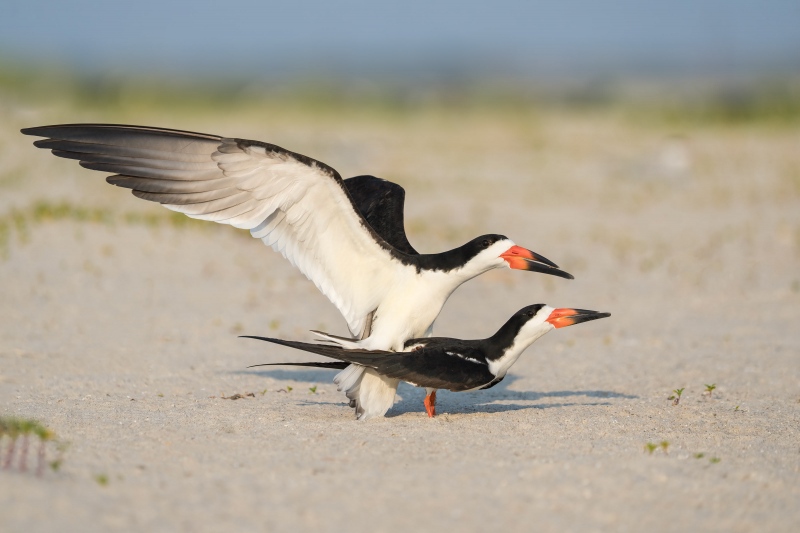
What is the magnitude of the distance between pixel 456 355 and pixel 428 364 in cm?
20

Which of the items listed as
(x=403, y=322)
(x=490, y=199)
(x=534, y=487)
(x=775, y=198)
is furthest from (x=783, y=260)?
(x=534, y=487)

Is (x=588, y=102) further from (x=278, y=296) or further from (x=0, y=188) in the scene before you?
(x=278, y=296)

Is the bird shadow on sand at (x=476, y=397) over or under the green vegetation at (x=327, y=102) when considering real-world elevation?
under

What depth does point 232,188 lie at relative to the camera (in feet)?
18.4

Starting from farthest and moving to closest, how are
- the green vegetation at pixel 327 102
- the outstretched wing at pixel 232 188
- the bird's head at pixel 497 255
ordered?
1. the green vegetation at pixel 327 102
2. the bird's head at pixel 497 255
3. the outstretched wing at pixel 232 188

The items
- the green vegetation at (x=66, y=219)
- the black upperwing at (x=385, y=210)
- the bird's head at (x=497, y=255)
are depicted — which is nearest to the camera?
the bird's head at (x=497, y=255)

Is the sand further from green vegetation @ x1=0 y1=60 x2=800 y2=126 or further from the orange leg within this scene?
green vegetation @ x1=0 y1=60 x2=800 y2=126

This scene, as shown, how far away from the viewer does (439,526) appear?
3.75 m

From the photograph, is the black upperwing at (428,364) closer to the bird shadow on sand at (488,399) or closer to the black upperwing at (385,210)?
the bird shadow on sand at (488,399)

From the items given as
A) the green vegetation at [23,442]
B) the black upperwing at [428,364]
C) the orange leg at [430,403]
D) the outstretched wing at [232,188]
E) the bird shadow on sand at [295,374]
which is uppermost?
the outstretched wing at [232,188]

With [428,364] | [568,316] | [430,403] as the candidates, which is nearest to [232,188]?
[428,364]

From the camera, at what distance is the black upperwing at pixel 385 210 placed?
20.9 feet

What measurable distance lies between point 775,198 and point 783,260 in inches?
207

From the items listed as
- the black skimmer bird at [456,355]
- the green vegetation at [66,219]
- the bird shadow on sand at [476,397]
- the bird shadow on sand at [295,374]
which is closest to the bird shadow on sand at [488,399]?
the bird shadow on sand at [476,397]
